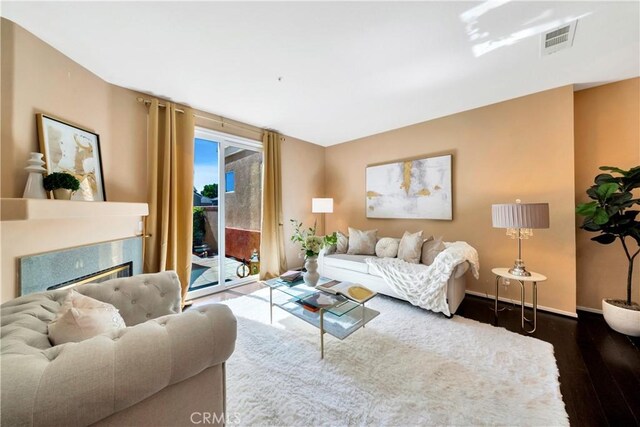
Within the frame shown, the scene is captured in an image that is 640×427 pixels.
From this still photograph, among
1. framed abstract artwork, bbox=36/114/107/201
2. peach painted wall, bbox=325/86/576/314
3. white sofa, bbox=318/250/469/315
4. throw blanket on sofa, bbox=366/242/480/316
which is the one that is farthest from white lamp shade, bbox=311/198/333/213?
framed abstract artwork, bbox=36/114/107/201

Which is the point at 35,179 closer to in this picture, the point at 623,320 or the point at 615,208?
the point at 615,208

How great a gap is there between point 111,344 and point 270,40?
215cm

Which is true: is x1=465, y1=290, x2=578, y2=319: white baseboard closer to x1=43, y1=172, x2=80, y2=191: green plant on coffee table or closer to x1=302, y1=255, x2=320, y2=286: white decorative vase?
x1=302, y1=255, x2=320, y2=286: white decorative vase

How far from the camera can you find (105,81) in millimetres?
2359

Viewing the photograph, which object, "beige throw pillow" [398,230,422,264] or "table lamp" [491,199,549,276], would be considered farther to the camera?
"beige throw pillow" [398,230,422,264]

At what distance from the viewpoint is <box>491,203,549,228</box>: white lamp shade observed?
2139mm

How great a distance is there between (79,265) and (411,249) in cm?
345

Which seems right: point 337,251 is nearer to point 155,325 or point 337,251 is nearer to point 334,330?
point 334,330

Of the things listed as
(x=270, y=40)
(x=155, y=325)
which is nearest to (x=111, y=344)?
(x=155, y=325)

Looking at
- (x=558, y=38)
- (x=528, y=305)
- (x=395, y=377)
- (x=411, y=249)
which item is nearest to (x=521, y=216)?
(x=411, y=249)

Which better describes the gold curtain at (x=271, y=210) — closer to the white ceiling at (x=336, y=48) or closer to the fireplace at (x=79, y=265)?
the white ceiling at (x=336, y=48)

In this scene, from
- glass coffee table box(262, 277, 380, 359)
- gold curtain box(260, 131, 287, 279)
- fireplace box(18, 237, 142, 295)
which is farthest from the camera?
gold curtain box(260, 131, 287, 279)

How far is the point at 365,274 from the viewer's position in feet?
10.4

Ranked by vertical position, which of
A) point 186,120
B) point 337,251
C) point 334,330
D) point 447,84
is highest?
point 447,84
